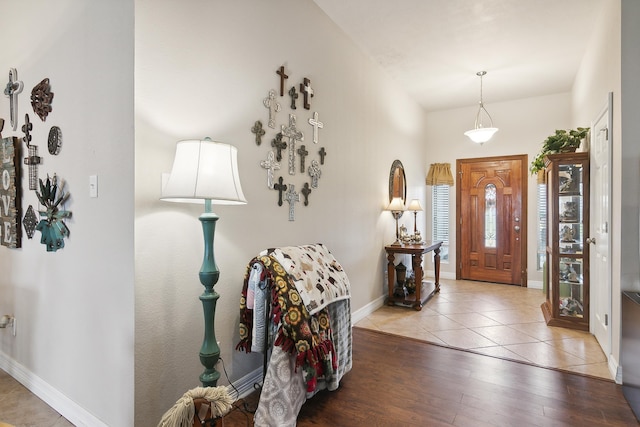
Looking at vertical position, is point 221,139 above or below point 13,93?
below

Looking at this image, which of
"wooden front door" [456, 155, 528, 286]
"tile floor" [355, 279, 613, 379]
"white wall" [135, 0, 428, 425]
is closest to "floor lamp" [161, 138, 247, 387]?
"white wall" [135, 0, 428, 425]

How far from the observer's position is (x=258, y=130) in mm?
2266

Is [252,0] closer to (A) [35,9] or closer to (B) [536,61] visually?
(A) [35,9]

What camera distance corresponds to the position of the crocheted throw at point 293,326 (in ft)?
5.75

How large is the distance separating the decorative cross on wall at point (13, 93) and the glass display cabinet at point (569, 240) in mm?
4516

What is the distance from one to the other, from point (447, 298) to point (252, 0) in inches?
160

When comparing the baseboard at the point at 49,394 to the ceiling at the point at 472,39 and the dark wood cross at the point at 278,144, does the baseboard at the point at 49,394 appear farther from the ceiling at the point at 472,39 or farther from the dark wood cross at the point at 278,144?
the ceiling at the point at 472,39

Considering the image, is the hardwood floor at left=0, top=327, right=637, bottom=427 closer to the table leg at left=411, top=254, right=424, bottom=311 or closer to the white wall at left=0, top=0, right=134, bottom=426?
the white wall at left=0, top=0, right=134, bottom=426

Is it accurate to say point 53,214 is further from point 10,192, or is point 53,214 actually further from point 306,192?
point 306,192

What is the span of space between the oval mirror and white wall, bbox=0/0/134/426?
3429 mm

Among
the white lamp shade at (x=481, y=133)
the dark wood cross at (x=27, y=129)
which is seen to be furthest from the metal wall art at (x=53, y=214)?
the white lamp shade at (x=481, y=133)

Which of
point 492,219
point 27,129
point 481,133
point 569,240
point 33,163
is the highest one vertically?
point 481,133

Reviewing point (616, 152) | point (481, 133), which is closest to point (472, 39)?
point (481, 133)

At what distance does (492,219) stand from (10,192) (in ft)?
19.4
